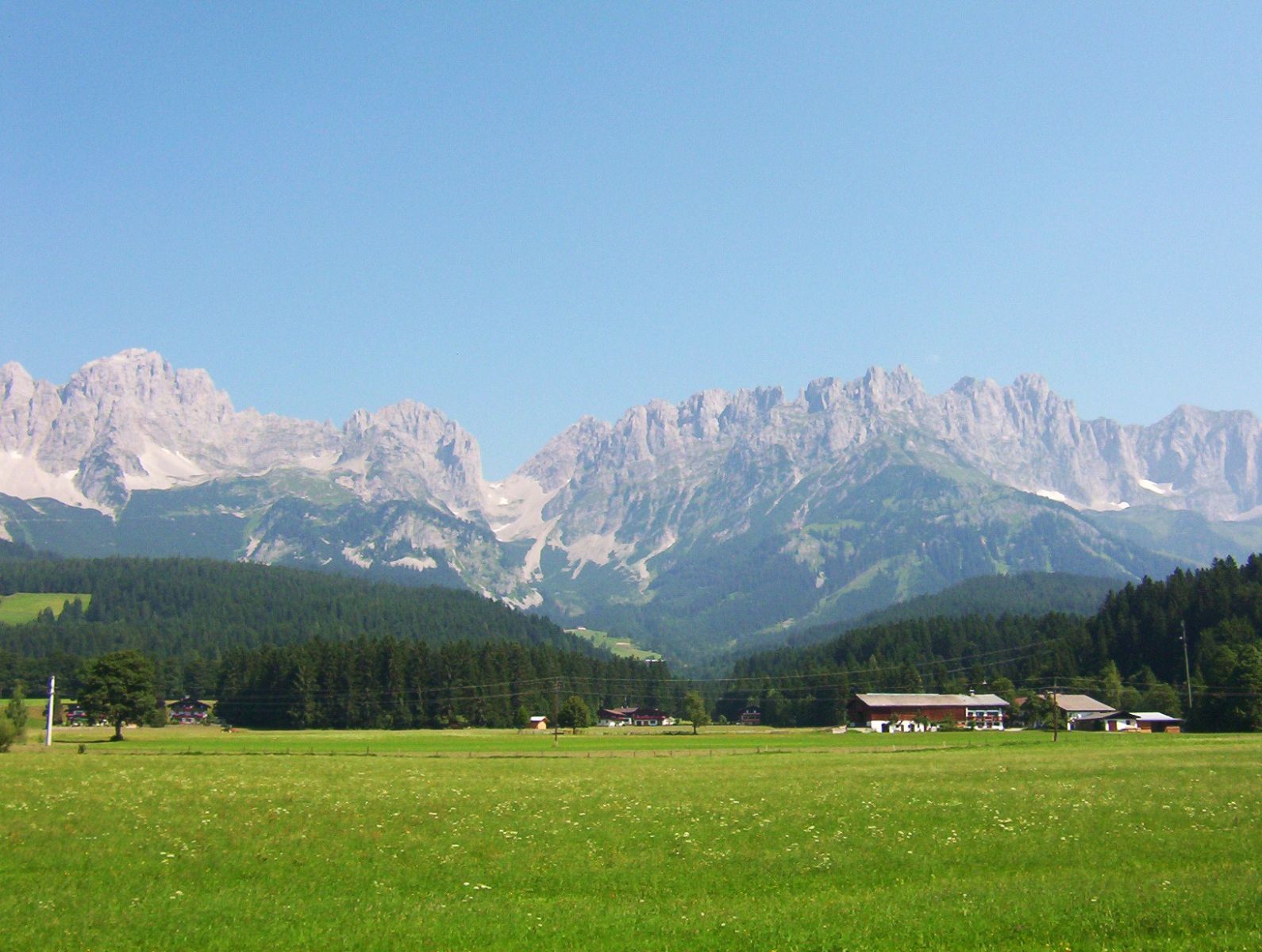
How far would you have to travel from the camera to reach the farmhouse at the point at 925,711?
171500 millimetres

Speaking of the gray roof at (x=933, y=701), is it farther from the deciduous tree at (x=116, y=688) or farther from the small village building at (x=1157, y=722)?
the deciduous tree at (x=116, y=688)

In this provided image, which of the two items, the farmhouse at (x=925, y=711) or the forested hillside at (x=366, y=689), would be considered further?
the farmhouse at (x=925, y=711)

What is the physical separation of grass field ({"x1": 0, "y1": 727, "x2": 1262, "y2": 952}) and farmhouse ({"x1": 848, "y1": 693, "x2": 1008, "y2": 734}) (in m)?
122

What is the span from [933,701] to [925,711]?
350 cm

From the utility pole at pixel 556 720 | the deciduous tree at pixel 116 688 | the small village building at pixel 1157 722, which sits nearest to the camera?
the utility pole at pixel 556 720

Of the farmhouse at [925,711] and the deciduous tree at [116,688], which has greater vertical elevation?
the deciduous tree at [116,688]

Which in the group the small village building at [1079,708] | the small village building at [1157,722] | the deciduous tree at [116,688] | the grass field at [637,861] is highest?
the deciduous tree at [116,688]

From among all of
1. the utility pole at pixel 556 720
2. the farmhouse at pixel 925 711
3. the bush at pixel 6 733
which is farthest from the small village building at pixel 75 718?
the farmhouse at pixel 925 711

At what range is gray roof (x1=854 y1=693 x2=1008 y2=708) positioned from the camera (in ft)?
584

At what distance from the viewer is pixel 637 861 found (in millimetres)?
29047

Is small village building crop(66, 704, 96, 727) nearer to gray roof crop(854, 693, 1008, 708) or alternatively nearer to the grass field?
gray roof crop(854, 693, 1008, 708)

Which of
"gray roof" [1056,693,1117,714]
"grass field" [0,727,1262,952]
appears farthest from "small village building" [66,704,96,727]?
"gray roof" [1056,693,1117,714]

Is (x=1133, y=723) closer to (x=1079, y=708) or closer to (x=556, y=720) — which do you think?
(x=1079, y=708)

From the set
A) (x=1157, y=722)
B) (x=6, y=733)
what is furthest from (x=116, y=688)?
(x=1157, y=722)
